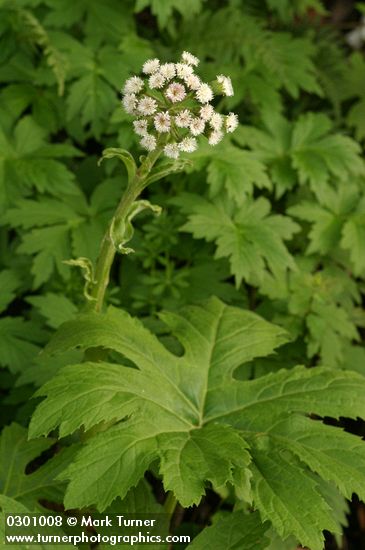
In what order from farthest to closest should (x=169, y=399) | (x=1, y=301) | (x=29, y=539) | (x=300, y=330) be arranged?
(x=300, y=330) < (x=1, y=301) < (x=169, y=399) < (x=29, y=539)

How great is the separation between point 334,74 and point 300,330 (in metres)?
1.67

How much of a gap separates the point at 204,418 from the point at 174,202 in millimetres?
1109

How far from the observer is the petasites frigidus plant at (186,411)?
174 centimetres

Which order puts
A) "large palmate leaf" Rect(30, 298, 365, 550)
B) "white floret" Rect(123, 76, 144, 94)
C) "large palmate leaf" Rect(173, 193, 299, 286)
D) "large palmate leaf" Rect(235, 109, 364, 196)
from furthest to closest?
1. "large palmate leaf" Rect(235, 109, 364, 196)
2. "large palmate leaf" Rect(173, 193, 299, 286)
3. "white floret" Rect(123, 76, 144, 94)
4. "large palmate leaf" Rect(30, 298, 365, 550)

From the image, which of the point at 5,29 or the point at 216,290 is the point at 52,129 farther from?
the point at 216,290

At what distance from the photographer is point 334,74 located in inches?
153

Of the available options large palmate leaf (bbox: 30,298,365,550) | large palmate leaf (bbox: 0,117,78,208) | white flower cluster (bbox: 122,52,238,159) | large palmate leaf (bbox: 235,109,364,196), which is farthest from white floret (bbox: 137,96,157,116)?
large palmate leaf (bbox: 235,109,364,196)

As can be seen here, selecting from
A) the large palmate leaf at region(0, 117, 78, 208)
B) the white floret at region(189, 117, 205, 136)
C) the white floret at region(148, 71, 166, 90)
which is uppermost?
the white floret at region(148, 71, 166, 90)

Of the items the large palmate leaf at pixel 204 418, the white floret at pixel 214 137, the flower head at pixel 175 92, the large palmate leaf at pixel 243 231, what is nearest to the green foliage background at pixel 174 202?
the large palmate leaf at pixel 243 231

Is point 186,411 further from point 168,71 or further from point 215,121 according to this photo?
point 168,71

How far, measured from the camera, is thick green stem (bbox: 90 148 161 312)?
6.26 feet

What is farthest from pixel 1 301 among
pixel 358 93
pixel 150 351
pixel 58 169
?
pixel 358 93

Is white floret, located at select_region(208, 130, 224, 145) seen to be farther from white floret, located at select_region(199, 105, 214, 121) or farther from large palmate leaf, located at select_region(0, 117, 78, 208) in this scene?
large palmate leaf, located at select_region(0, 117, 78, 208)

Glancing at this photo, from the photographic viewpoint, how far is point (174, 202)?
2.94m
